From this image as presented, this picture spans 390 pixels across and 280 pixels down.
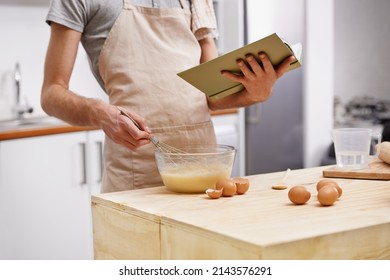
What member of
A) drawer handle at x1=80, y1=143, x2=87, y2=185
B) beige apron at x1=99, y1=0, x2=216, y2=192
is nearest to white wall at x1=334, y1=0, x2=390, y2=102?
drawer handle at x1=80, y1=143, x2=87, y2=185

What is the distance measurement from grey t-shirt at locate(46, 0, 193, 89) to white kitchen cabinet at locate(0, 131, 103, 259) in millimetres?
998

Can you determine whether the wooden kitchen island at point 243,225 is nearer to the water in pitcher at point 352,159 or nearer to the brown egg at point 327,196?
the brown egg at point 327,196

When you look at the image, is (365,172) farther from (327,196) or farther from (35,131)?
(35,131)

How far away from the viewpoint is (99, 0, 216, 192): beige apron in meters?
1.77

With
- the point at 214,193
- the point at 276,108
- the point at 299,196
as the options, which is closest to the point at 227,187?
the point at 214,193

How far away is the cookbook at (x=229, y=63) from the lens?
138cm

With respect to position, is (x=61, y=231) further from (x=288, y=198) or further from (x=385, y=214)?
(x=385, y=214)

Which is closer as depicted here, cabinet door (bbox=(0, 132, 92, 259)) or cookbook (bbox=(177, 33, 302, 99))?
cookbook (bbox=(177, 33, 302, 99))

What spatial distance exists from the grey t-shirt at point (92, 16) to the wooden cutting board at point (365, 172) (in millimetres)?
691

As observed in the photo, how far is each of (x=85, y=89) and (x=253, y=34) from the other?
125 centimetres

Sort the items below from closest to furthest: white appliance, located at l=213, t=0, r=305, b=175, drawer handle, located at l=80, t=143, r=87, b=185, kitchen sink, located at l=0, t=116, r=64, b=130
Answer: drawer handle, located at l=80, t=143, r=87, b=185 < kitchen sink, located at l=0, t=116, r=64, b=130 < white appliance, located at l=213, t=0, r=305, b=175

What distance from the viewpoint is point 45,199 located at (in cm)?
277

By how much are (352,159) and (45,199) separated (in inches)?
61.9

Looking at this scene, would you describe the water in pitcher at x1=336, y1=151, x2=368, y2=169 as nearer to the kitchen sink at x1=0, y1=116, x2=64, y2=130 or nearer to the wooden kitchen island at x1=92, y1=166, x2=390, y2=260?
the wooden kitchen island at x1=92, y1=166, x2=390, y2=260
